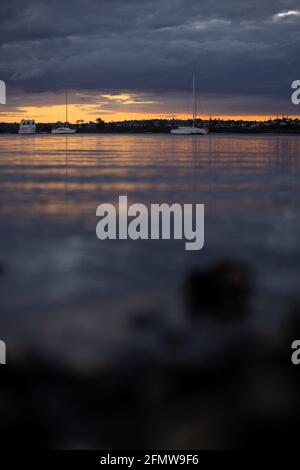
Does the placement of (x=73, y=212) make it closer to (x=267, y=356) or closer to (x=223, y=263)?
(x=223, y=263)

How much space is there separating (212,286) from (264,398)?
3973mm

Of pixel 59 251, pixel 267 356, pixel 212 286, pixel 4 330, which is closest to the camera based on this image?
pixel 267 356

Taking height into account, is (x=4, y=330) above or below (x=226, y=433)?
above

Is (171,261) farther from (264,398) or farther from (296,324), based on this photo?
(264,398)

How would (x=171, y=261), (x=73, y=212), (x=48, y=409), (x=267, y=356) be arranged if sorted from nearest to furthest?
(x=48, y=409) < (x=267, y=356) < (x=171, y=261) < (x=73, y=212)

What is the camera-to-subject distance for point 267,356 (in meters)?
6.82

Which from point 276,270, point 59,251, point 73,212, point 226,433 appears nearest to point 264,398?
point 226,433

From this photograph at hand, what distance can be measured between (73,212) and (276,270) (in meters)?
9.27

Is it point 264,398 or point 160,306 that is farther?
point 160,306

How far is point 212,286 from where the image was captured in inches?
382

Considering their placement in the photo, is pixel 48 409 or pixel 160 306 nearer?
pixel 48 409
